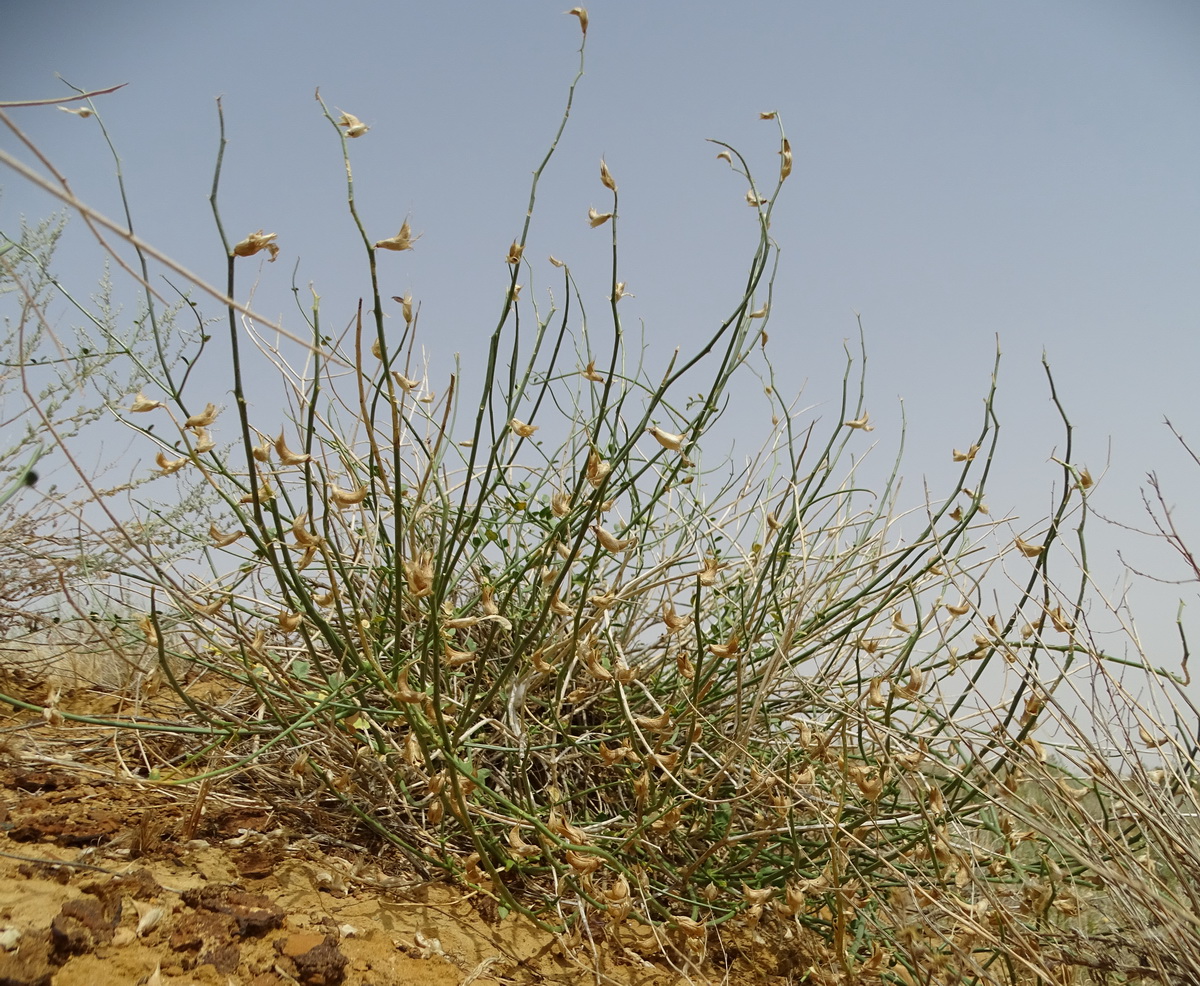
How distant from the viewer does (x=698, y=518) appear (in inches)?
90.3

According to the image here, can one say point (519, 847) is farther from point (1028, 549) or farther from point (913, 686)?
point (1028, 549)

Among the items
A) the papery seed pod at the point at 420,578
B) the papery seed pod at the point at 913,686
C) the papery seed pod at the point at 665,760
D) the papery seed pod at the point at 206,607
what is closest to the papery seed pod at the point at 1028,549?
the papery seed pod at the point at 913,686

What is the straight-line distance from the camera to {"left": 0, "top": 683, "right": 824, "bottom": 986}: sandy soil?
133 centimetres

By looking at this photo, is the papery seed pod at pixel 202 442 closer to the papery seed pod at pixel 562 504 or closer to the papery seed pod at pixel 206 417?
the papery seed pod at pixel 206 417

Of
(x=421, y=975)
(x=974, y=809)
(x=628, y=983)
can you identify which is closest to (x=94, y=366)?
(x=421, y=975)

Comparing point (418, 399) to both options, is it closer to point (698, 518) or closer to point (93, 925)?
point (698, 518)

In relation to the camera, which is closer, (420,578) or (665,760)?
(420,578)

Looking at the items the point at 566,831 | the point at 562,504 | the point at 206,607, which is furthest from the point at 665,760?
the point at 206,607

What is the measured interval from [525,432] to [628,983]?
102 cm

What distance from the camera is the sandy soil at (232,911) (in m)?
1.33

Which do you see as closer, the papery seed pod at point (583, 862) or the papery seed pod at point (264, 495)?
the papery seed pod at point (583, 862)

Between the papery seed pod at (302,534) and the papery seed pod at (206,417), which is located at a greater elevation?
the papery seed pod at (206,417)

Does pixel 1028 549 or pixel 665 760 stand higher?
pixel 1028 549

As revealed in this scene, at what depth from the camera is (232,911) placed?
4.81 feet
